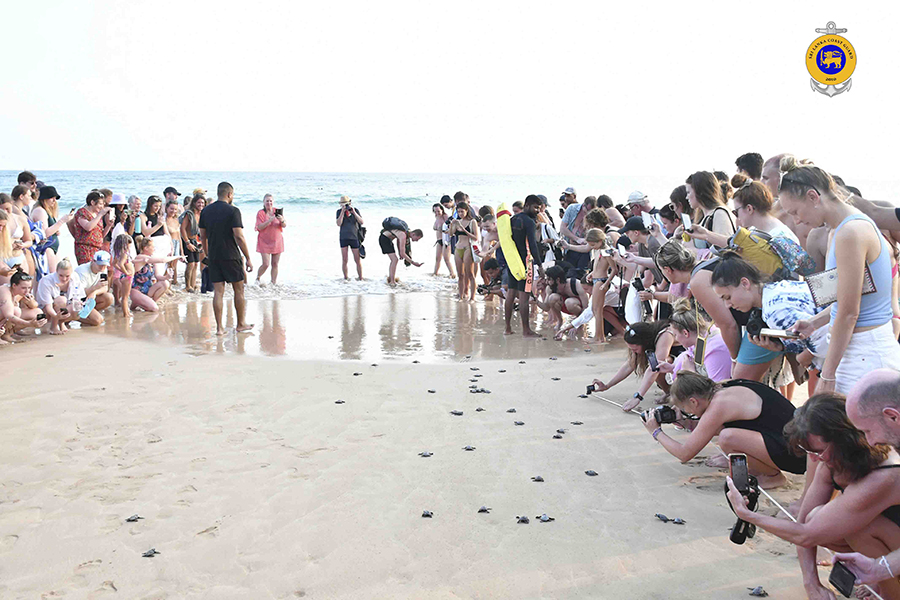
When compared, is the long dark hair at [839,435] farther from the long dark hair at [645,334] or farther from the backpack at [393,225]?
the backpack at [393,225]

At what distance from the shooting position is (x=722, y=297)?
4012 millimetres

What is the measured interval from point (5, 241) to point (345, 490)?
5.67 m

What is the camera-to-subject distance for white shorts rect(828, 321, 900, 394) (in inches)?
121

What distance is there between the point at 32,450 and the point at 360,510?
7.71ft

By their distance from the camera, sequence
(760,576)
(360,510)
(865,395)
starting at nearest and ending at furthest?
1. (865,395)
2. (760,576)
3. (360,510)

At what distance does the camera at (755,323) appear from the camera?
12.4ft

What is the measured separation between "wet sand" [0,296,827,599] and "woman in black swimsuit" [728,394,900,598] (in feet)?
1.24

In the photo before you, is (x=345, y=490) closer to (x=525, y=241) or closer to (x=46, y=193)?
(x=525, y=241)

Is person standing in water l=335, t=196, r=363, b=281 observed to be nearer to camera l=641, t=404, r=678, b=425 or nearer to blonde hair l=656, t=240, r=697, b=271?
blonde hair l=656, t=240, r=697, b=271

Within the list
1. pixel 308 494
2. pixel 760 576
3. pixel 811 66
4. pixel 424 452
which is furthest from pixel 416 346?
pixel 811 66

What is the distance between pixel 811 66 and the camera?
8.09 m

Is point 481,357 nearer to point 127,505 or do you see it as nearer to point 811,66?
point 127,505

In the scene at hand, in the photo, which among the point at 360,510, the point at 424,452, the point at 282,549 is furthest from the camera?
the point at 424,452

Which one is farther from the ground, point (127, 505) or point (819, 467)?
point (819, 467)
